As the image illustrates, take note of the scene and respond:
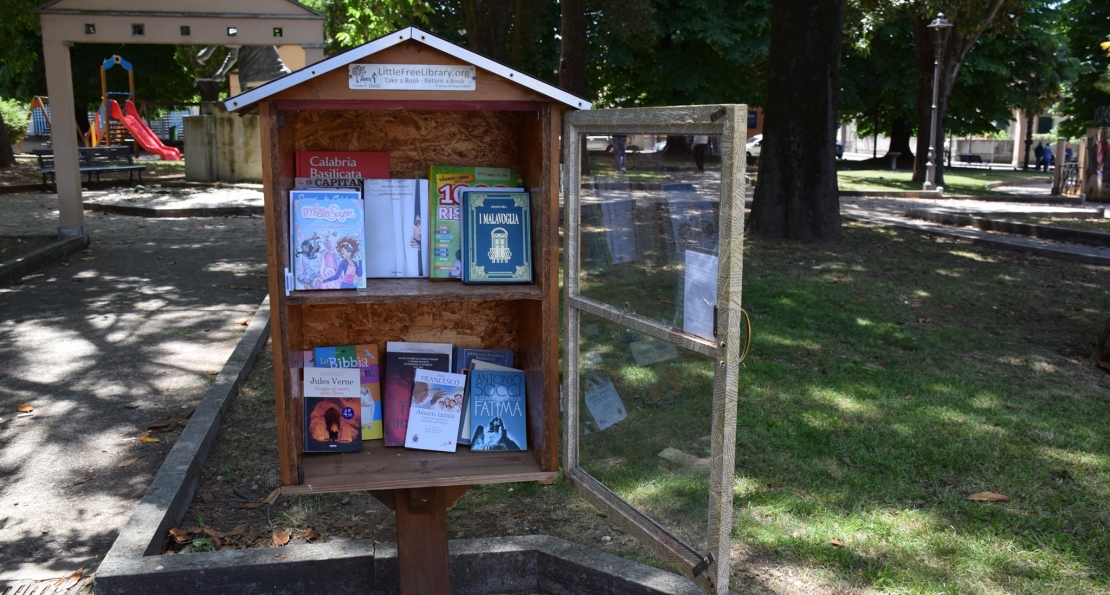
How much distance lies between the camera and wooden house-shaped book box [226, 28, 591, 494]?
312cm

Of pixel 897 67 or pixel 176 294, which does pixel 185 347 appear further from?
pixel 897 67

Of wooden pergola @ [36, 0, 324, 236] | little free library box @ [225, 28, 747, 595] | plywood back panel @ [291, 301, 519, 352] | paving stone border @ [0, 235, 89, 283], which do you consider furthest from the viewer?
wooden pergola @ [36, 0, 324, 236]

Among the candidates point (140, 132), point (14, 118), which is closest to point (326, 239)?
point (140, 132)

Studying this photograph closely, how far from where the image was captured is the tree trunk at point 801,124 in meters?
12.2

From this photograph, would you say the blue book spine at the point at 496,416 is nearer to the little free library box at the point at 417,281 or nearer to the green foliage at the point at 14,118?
the little free library box at the point at 417,281

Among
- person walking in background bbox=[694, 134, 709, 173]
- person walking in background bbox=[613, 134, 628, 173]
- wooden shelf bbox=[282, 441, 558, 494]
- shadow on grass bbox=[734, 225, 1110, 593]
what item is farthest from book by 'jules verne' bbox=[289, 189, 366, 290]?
shadow on grass bbox=[734, 225, 1110, 593]

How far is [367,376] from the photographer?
3688mm

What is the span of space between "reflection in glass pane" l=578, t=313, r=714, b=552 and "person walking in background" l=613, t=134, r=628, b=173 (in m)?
0.54

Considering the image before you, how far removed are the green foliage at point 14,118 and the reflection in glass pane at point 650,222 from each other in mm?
42336

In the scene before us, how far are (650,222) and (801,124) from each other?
9.87 meters

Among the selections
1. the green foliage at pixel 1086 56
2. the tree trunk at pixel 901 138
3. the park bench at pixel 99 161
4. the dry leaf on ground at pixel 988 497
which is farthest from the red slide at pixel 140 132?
the green foliage at pixel 1086 56

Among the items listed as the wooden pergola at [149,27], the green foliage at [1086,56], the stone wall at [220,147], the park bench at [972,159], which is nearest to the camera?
A: the wooden pergola at [149,27]

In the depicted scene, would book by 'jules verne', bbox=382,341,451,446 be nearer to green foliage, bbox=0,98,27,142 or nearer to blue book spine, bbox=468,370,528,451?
blue book spine, bbox=468,370,528,451

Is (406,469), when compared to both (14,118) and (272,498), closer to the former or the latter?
(272,498)
